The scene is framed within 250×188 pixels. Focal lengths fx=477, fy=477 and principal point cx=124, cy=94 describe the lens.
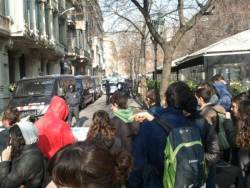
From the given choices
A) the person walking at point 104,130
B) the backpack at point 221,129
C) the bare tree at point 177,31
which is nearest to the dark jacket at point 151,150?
the person walking at point 104,130

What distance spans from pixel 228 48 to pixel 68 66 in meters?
38.3

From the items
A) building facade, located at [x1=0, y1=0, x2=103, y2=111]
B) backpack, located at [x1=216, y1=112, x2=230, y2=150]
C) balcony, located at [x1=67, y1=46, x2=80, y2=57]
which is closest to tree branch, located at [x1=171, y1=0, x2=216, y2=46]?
building facade, located at [x1=0, y1=0, x2=103, y2=111]

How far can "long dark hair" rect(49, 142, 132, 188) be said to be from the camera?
1.90m

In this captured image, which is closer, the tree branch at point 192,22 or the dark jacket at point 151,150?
the dark jacket at point 151,150

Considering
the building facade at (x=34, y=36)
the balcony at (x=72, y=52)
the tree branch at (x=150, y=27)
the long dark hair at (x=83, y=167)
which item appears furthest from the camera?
the balcony at (x=72, y=52)

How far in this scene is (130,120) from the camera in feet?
17.7

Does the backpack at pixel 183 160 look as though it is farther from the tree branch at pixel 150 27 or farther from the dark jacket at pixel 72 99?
the dark jacket at pixel 72 99

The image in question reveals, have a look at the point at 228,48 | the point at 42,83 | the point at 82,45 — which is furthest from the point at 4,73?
the point at 82,45

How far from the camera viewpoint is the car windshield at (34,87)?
1855 cm

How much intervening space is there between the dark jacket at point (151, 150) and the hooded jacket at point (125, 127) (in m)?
1.45

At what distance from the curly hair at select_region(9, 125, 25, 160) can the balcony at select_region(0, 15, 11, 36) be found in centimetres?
2269

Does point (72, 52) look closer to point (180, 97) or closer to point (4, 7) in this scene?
point (4, 7)

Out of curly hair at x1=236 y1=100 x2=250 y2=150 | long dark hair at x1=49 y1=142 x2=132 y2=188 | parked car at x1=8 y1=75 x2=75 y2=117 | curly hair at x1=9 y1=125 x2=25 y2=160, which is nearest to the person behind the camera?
long dark hair at x1=49 y1=142 x2=132 y2=188

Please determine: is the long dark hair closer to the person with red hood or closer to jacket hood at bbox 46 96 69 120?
the person with red hood
